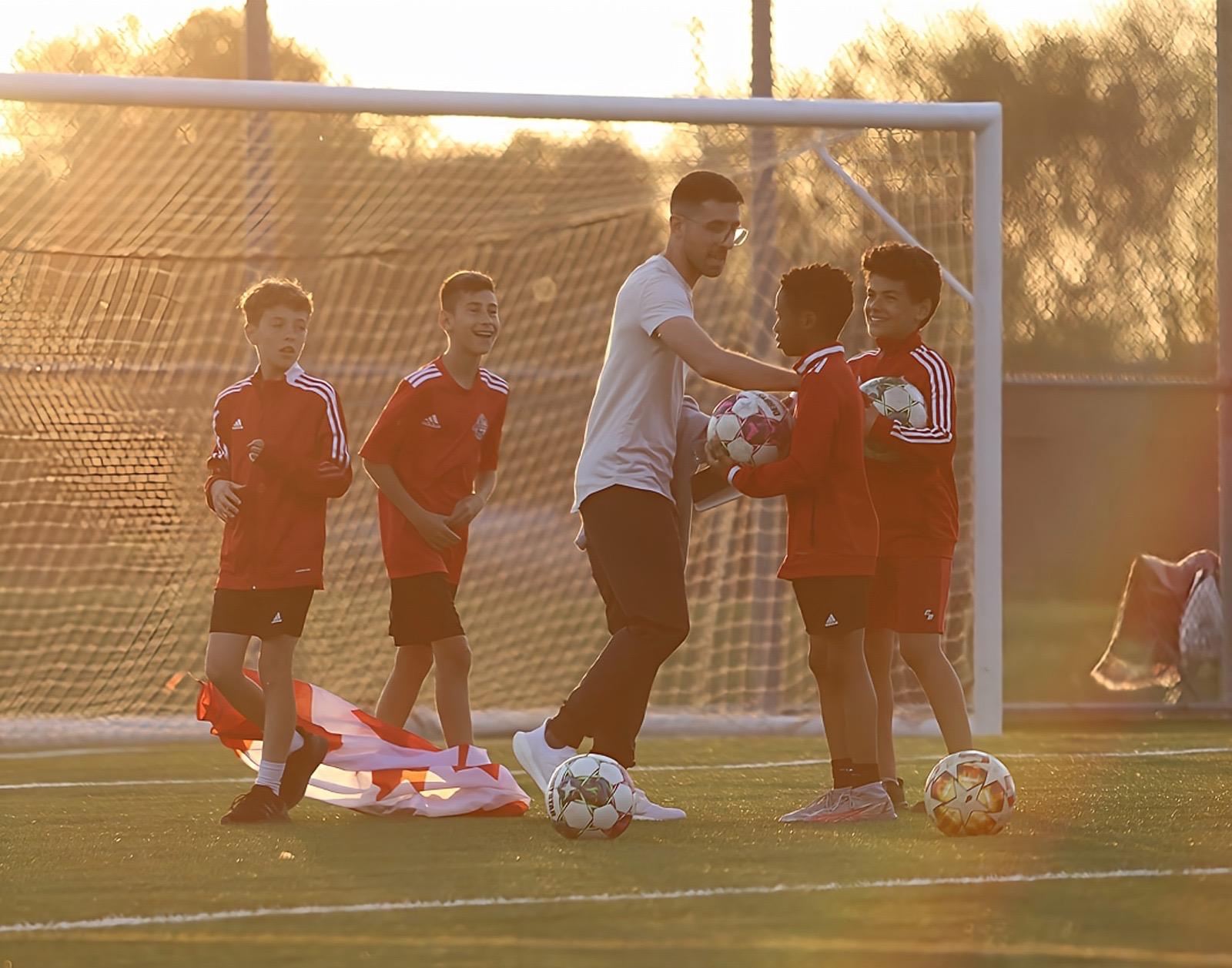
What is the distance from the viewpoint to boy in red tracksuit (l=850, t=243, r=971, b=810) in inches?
212

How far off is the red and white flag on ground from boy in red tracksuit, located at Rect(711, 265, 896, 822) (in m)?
0.86

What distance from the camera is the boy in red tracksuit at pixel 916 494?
5387 millimetres

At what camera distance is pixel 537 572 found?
30.4ft

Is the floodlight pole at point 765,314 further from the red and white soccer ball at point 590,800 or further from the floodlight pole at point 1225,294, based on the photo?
the red and white soccer ball at point 590,800

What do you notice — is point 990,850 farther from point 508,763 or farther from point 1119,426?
point 1119,426

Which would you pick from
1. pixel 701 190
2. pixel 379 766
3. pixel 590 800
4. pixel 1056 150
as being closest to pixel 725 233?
pixel 701 190

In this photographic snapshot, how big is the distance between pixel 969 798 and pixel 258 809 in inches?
74.1

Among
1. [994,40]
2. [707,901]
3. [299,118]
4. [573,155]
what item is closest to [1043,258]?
[994,40]

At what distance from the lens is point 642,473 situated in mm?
5285

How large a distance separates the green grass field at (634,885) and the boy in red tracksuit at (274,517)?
0.73ft

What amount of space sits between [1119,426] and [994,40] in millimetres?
3715

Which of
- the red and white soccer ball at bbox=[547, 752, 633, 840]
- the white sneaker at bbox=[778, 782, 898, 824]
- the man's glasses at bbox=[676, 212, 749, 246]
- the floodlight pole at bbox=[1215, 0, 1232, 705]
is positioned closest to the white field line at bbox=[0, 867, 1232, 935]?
the red and white soccer ball at bbox=[547, 752, 633, 840]

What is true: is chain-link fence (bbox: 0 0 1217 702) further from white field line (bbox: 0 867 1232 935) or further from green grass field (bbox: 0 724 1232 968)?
white field line (bbox: 0 867 1232 935)

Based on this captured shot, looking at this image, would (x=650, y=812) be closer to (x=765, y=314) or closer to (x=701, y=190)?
(x=701, y=190)
